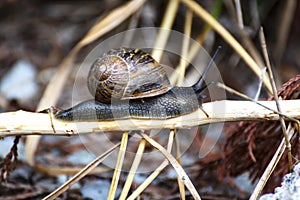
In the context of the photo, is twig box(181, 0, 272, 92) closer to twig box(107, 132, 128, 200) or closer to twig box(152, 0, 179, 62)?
twig box(152, 0, 179, 62)

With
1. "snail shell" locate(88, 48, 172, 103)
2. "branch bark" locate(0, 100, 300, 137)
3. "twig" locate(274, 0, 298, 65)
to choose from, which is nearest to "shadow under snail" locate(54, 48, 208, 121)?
"snail shell" locate(88, 48, 172, 103)

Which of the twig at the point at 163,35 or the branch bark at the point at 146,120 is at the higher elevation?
the twig at the point at 163,35

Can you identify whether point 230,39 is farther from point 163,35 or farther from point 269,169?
point 269,169

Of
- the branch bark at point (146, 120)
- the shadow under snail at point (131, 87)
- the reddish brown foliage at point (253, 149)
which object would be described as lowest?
the reddish brown foliage at point (253, 149)

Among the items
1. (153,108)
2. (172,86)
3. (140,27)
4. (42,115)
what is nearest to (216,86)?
(172,86)

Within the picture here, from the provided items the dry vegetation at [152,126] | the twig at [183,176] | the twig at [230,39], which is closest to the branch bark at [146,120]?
the dry vegetation at [152,126]

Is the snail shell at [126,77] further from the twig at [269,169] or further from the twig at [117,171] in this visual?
the twig at [269,169]

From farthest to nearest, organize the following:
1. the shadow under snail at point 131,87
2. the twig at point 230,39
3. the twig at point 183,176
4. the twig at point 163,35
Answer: the twig at point 163,35 → the twig at point 230,39 → the shadow under snail at point 131,87 → the twig at point 183,176

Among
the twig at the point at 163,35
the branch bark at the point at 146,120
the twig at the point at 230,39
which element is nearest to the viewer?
the branch bark at the point at 146,120
